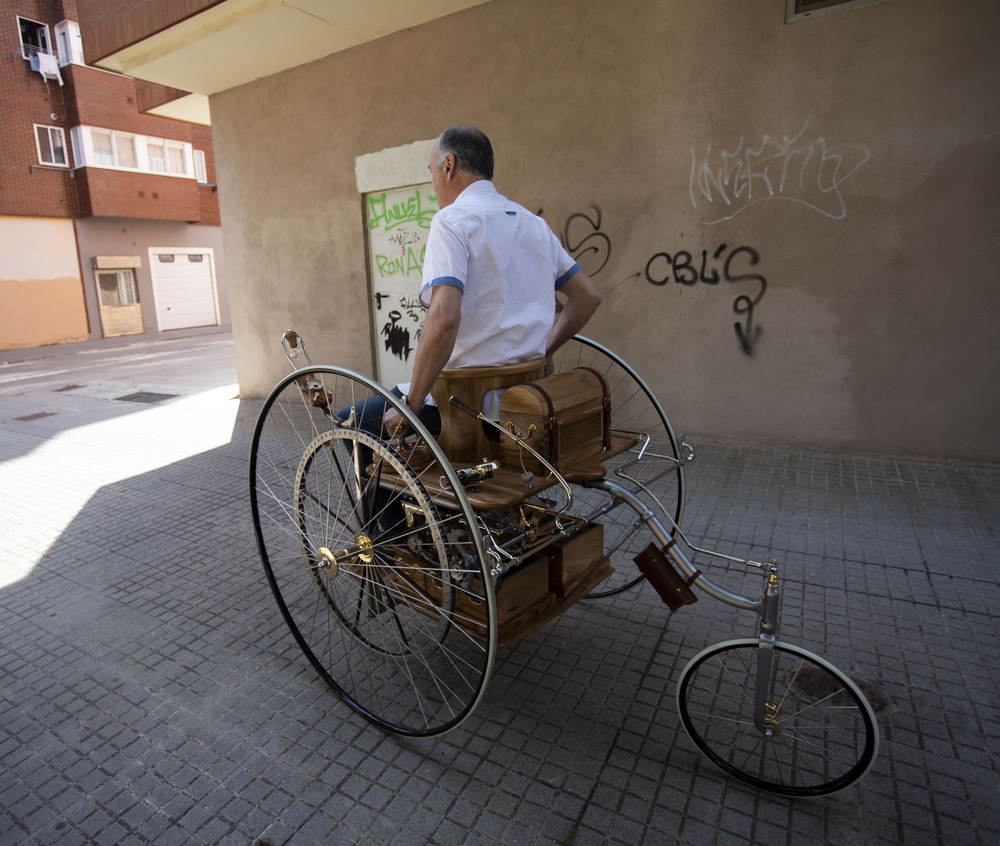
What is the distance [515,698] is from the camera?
2588 millimetres

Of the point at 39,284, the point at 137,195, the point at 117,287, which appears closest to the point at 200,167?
the point at 137,195

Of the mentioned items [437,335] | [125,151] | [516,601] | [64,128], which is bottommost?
[516,601]

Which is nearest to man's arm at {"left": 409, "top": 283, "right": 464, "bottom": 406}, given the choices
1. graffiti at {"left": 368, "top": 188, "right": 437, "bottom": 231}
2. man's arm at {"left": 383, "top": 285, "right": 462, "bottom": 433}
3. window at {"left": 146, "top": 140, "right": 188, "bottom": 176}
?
man's arm at {"left": 383, "top": 285, "right": 462, "bottom": 433}

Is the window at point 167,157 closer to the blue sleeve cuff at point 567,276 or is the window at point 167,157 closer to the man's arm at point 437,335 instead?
the blue sleeve cuff at point 567,276

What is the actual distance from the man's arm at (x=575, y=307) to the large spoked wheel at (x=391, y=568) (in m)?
0.87

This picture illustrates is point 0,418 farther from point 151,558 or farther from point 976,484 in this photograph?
point 976,484

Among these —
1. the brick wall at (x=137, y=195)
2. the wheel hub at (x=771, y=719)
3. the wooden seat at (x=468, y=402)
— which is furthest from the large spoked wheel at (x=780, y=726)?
the brick wall at (x=137, y=195)

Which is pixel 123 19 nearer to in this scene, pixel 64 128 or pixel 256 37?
pixel 256 37

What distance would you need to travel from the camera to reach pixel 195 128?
2145 cm

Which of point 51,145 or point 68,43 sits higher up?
point 68,43

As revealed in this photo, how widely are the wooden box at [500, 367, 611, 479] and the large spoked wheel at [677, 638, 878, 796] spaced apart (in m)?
0.80

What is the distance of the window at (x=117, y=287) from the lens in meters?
19.7

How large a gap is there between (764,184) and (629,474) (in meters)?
2.53

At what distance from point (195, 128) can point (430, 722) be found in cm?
2413
